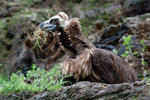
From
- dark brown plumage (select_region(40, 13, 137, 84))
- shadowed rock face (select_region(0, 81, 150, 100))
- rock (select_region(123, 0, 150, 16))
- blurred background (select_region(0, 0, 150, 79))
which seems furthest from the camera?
rock (select_region(123, 0, 150, 16))

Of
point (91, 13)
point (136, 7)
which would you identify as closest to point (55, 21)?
point (136, 7)

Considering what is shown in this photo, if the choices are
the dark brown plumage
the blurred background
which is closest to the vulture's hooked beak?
the dark brown plumage

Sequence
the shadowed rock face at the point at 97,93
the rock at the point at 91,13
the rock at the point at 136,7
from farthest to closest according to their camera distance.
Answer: the rock at the point at 91,13
the rock at the point at 136,7
the shadowed rock face at the point at 97,93

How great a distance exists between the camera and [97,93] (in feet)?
10.8

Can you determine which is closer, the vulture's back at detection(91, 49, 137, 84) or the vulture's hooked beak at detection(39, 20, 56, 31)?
the vulture's back at detection(91, 49, 137, 84)

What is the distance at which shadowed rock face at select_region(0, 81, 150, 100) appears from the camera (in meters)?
3.09

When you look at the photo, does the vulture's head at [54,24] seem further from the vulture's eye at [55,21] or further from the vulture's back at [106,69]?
the vulture's back at [106,69]

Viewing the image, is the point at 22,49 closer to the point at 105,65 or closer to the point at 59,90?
the point at 105,65

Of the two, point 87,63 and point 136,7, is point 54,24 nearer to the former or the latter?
point 87,63

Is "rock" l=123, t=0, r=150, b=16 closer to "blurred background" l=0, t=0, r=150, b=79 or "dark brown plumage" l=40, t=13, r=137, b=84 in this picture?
"blurred background" l=0, t=0, r=150, b=79

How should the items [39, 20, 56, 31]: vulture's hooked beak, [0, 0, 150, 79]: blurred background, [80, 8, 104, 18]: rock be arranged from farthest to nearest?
[80, 8, 104, 18]: rock
[0, 0, 150, 79]: blurred background
[39, 20, 56, 31]: vulture's hooked beak

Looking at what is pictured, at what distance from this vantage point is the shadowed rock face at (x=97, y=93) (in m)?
3.09

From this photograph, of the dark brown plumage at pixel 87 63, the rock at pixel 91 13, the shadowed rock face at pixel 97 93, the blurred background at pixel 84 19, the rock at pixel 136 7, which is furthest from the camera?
the rock at pixel 91 13

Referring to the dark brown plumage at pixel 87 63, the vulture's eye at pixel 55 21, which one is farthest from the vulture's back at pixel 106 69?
the vulture's eye at pixel 55 21
